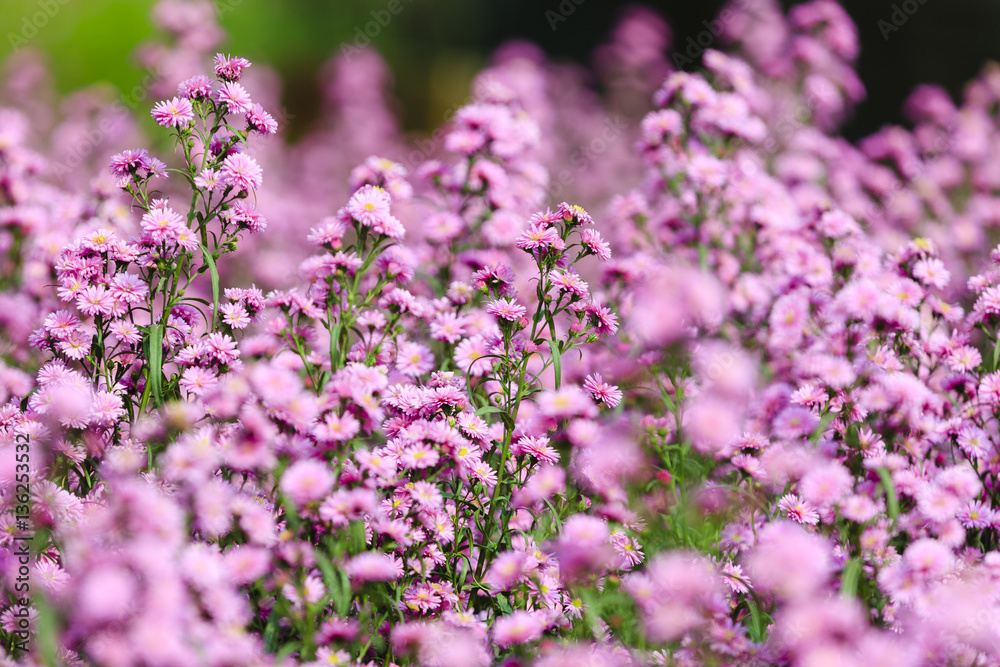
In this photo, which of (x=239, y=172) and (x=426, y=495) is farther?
(x=239, y=172)

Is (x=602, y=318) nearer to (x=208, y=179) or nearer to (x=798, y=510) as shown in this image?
(x=798, y=510)

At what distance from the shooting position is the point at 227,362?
2.02m

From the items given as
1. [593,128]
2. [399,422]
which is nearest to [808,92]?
[593,128]

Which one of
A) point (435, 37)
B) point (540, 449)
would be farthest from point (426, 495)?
point (435, 37)

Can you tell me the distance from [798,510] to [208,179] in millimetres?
1677

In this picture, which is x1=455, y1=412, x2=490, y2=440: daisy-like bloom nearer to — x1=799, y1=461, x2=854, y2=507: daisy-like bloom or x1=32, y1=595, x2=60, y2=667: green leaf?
x1=799, y1=461, x2=854, y2=507: daisy-like bloom

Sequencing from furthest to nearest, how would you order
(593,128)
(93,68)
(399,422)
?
(93,68)
(593,128)
(399,422)

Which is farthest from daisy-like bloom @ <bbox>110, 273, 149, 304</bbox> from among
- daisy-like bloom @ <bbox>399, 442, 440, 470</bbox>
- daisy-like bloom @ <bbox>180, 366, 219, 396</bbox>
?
daisy-like bloom @ <bbox>399, 442, 440, 470</bbox>

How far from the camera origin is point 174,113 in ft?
7.03

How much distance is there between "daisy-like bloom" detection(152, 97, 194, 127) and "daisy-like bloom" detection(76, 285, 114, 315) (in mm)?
449

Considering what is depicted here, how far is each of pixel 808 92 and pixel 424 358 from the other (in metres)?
3.02

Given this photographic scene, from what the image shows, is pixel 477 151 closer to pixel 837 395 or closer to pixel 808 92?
pixel 837 395

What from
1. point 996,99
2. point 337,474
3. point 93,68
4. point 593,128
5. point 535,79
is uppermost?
point 93,68

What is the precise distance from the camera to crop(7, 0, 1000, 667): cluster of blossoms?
60.9 inches
